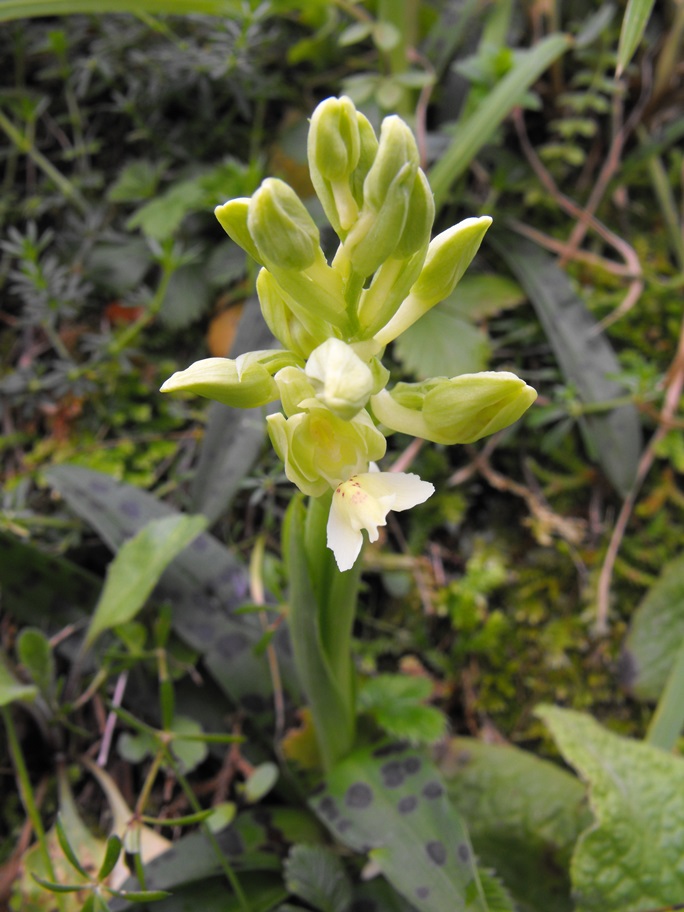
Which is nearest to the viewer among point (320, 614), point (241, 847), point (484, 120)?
point (320, 614)

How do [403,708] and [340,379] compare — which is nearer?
[340,379]

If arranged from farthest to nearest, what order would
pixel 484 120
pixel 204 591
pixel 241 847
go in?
pixel 484 120 < pixel 204 591 < pixel 241 847

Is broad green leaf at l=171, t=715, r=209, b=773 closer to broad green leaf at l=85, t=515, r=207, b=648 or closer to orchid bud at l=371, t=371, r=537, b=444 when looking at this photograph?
broad green leaf at l=85, t=515, r=207, b=648

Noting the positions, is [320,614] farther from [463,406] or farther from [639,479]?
[639,479]

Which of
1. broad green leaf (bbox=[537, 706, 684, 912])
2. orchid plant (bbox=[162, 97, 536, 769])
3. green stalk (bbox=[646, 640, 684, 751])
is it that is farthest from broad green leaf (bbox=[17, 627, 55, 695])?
green stalk (bbox=[646, 640, 684, 751])

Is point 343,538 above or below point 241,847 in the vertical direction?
above

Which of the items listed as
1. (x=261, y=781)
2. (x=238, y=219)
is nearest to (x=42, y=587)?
(x=261, y=781)

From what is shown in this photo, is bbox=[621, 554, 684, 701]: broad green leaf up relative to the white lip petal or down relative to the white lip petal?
down
